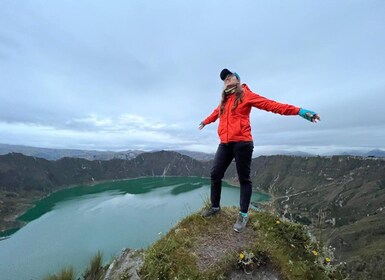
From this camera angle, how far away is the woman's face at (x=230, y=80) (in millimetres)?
5680

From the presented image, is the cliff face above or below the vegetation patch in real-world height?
below

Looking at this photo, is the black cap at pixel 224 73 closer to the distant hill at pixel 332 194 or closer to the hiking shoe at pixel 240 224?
the hiking shoe at pixel 240 224

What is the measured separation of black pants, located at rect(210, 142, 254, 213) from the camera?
17.4ft

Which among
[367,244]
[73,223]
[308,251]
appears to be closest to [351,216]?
[367,244]

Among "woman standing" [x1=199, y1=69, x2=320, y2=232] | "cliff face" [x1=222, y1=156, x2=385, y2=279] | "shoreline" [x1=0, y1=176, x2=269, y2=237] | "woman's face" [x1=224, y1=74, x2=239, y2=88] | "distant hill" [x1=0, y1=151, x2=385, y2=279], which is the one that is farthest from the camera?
"shoreline" [x1=0, y1=176, x2=269, y2=237]

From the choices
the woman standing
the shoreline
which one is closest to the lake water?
the shoreline

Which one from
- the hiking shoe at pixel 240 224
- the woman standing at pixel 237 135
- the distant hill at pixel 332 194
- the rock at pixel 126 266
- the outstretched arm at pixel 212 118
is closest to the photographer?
the rock at pixel 126 266

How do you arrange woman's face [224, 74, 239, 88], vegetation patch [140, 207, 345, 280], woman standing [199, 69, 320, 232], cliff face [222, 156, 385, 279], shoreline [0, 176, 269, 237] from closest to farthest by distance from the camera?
vegetation patch [140, 207, 345, 280], woman standing [199, 69, 320, 232], woman's face [224, 74, 239, 88], cliff face [222, 156, 385, 279], shoreline [0, 176, 269, 237]

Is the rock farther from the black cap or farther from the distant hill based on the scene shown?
the distant hill

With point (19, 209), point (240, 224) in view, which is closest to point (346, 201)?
point (240, 224)

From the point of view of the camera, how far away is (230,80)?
572 cm

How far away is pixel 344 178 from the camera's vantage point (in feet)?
515

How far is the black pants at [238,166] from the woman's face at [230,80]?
1212 mm

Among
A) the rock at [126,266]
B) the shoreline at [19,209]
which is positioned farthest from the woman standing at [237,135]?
the shoreline at [19,209]
